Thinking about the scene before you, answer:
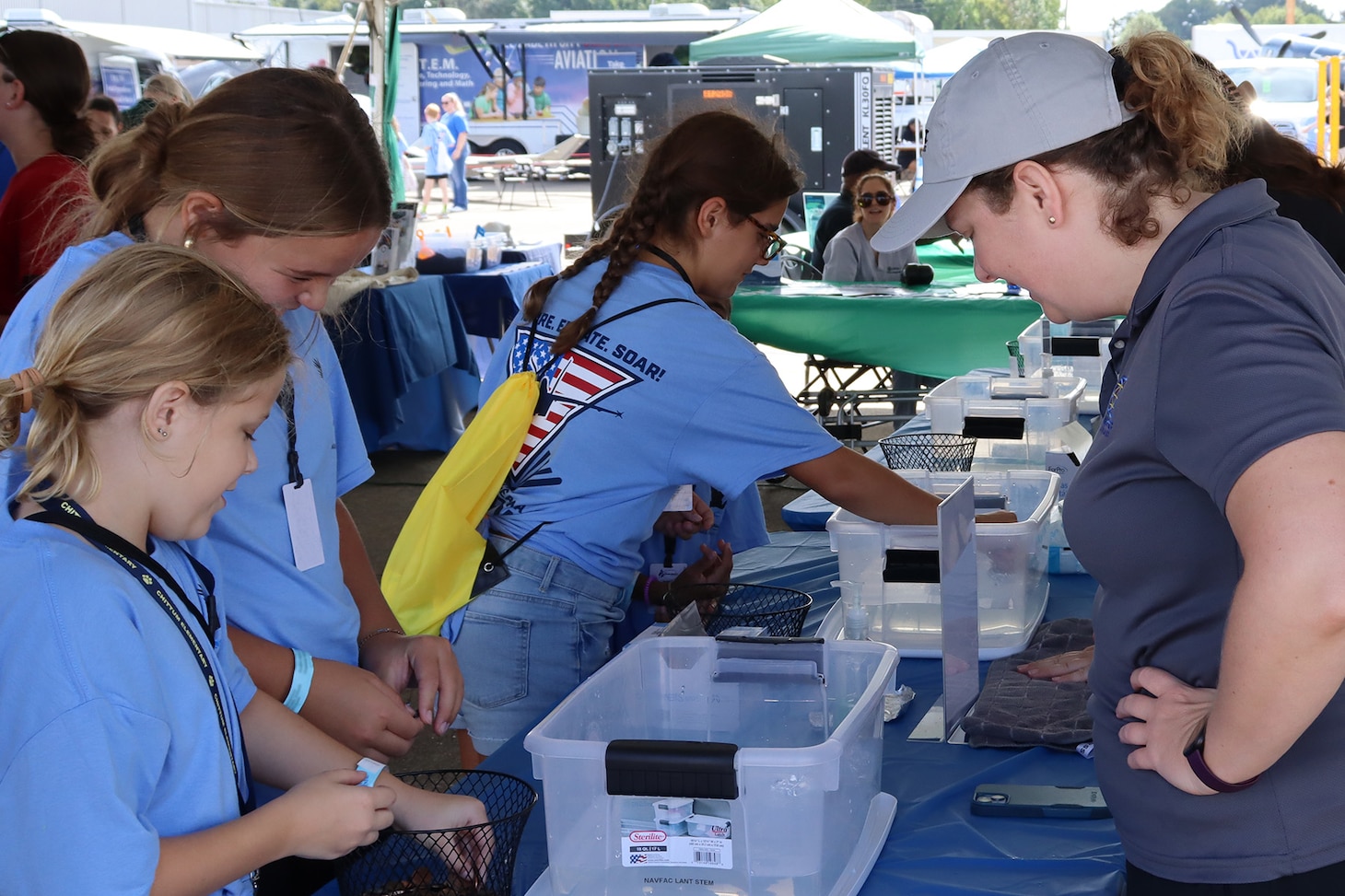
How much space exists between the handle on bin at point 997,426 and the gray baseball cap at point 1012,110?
1.41 metres

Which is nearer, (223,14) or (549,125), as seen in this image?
(549,125)

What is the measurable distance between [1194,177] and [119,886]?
3.37 ft

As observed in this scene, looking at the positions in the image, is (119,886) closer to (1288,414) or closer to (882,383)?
(1288,414)

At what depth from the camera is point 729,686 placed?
1417 mm

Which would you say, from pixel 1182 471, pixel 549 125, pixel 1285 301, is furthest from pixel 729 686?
pixel 549 125

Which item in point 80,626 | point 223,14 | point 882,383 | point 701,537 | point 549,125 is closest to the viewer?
point 80,626

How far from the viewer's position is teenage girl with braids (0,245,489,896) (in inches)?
36.3

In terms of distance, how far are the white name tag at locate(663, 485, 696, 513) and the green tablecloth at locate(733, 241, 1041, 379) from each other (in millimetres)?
3720

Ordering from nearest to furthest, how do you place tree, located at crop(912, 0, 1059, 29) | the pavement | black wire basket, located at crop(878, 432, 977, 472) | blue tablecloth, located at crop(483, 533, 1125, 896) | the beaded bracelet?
the beaded bracelet → blue tablecloth, located at crop(483, 533, 1125, 896) → black wire basket, located at crop(878, 432, 977, 472) → the pavement → tree, located at crop(912, 0, 1059, 29)

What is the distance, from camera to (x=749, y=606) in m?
1.92

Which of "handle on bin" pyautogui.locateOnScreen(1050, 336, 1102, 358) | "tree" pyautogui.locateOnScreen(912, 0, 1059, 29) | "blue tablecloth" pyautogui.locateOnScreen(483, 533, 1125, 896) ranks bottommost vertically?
"blue tablecloth" pyautogui.locateOnScreen(483, 533, 1125, 896)

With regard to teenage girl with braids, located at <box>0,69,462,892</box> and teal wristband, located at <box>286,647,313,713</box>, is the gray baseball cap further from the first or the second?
teal wristband, located at <box>286,647,313,713</box>

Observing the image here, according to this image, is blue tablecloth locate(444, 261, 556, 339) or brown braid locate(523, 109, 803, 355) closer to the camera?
brown braid locate(523, 109, 803, 355)

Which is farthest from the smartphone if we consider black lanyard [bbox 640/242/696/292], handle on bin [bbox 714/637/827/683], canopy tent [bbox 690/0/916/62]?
canopy tent [bbox 690/0/916/62]
